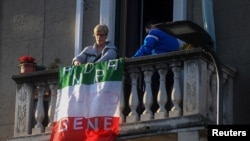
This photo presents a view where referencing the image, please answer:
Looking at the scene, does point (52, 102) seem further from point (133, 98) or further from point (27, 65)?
point (133, 98)

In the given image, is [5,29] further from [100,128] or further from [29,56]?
[100,128]

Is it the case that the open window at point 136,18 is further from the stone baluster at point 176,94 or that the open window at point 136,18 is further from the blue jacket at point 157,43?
the stone baluster at point 176,94

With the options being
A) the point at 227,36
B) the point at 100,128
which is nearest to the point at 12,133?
the point at 100,128

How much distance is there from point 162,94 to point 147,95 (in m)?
0.24

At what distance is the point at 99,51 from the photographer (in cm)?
1662

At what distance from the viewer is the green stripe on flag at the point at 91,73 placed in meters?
16.1

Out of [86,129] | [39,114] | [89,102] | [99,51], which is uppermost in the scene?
[99,51]

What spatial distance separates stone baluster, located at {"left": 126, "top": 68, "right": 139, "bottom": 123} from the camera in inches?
625

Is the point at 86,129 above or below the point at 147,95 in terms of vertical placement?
below

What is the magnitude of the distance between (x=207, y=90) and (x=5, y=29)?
16.0 feet

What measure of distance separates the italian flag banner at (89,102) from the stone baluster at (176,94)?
2.71ft

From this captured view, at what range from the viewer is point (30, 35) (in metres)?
18.9

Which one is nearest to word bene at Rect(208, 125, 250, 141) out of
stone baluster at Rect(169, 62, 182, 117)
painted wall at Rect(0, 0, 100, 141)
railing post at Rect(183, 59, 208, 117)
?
railing post at Rect(183, 59, 208, 117)

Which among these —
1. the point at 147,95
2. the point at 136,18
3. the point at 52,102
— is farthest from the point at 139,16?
the point at 147,95
